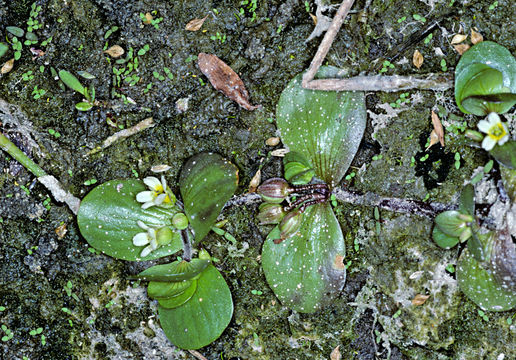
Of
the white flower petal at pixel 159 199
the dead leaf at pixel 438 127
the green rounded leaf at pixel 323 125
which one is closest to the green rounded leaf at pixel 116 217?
Answer: the white flower petal at pixel 159 199

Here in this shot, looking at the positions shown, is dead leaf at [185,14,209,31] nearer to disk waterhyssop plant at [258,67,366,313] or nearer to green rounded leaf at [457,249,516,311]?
disk waterhyssop plant at [258,67,366,313]

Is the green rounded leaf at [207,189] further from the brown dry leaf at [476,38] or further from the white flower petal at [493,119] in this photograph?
the brown dry leaf at [476,38]

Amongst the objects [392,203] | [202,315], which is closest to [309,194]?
[392,203]

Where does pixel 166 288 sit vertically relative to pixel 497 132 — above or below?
below

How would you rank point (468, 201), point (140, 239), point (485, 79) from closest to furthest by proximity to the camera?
point (485, 79) → point (468, 201) → point (140, 239)

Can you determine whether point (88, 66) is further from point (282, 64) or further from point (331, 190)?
point (331, 190)

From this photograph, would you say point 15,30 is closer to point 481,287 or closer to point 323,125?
point 323,125
